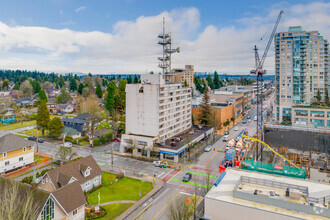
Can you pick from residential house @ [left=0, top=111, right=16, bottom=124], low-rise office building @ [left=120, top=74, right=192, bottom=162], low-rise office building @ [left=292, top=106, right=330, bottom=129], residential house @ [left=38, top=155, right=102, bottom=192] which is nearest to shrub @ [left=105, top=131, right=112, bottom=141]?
low-rise office building @ [left=120, top=74, right=192, bottom=162]

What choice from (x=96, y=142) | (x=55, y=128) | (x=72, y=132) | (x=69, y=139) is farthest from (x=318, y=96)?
(x=55, y=128)

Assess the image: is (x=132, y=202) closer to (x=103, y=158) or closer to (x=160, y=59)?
(x=103, y=158)

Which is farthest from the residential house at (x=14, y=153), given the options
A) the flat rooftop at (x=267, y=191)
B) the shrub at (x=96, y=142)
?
the flat rooftop at (x=267, y=191)

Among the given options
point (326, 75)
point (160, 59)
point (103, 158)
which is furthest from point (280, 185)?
point (326, 75)

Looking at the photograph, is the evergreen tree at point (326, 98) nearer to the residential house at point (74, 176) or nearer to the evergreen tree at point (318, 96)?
the evergreen tree at point (318, 96)

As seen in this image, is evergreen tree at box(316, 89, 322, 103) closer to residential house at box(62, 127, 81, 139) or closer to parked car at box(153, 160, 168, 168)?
parked car at box(153, 160, 168, 168)

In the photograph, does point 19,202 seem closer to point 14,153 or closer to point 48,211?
point 48,211
